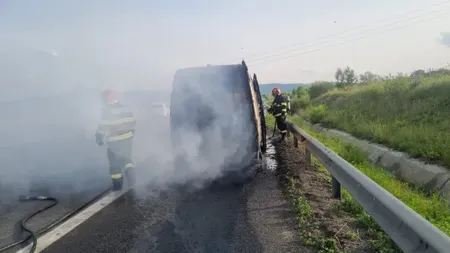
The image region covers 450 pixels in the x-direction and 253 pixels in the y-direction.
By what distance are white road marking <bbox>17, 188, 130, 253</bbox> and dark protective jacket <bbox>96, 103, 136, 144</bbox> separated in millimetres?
1134

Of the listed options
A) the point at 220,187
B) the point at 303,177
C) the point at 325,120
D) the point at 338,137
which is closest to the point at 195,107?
the point at 220,187

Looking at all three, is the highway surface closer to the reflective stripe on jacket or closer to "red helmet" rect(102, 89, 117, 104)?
"red helmet" rect(102, 89, 117, 104)

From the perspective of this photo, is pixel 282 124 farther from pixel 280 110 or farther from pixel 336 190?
pixel 336 190

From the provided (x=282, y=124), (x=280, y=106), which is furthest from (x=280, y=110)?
(x=282, y=124)

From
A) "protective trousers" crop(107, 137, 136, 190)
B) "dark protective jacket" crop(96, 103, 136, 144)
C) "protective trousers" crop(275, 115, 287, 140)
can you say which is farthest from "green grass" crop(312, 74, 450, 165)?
"dark protective jacket" crop(96, 103, 136, 144)

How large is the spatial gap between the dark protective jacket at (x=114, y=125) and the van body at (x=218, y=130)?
82 cm

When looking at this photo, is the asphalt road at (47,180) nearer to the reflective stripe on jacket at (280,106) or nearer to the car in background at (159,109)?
the reflective stripe on jacket at (280,106)

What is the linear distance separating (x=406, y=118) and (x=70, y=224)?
31.3ft

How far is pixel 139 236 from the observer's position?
4055 mm

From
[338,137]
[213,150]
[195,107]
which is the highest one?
[195,107]

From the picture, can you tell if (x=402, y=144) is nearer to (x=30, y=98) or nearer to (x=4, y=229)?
(x=4, y=229)

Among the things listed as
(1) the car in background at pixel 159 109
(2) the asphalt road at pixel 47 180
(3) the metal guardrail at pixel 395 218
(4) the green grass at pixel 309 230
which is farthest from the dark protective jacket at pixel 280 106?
(1) the car in background at pixel 159 109

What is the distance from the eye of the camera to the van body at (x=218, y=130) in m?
6.92

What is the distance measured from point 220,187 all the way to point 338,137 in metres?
Answer: 7.56
